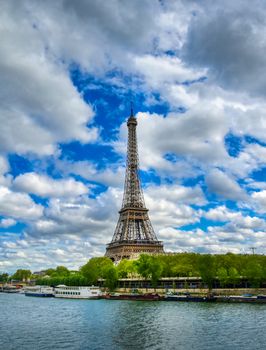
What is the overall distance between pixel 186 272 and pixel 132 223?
4329 centimetres

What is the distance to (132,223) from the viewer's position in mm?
142875

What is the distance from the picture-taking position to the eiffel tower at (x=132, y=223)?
13625 cm

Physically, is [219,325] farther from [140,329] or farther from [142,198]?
[142,198]

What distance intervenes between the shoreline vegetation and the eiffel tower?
10641 millimetres

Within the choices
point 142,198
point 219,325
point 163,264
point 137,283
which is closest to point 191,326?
point 219,325

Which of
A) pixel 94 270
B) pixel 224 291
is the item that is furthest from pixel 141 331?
pixel 94 270

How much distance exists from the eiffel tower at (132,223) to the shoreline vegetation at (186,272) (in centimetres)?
1064

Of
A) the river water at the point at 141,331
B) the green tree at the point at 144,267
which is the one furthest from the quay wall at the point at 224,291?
the river water at the point at 141,331

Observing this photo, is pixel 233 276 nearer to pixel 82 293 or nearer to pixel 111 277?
pixel 111 277

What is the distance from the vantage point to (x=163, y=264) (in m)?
105

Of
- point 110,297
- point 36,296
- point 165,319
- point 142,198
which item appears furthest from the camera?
point 142,198

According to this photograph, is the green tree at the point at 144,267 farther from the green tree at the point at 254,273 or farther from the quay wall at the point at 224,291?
the green tree at the point at 254,273

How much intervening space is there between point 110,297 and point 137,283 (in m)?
19.9

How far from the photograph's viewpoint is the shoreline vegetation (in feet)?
290
